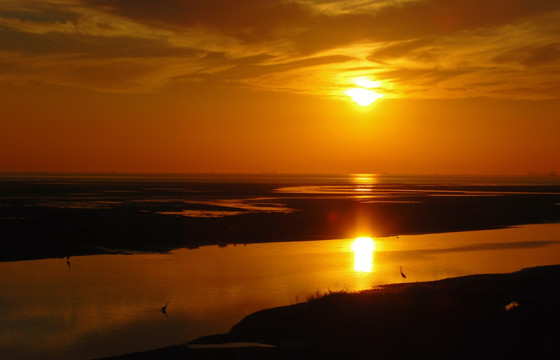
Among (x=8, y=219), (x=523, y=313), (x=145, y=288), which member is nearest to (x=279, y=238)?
(x=145, y=288)

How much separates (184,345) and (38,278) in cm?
1302

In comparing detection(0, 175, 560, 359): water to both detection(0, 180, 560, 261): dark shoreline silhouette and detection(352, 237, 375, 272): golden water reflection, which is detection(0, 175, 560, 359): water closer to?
detection(352, 237, 375, 272): golden water reflection

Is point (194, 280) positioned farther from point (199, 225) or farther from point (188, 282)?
point (199, 225)

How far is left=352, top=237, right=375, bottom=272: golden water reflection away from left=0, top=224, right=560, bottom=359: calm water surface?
11 centimetres

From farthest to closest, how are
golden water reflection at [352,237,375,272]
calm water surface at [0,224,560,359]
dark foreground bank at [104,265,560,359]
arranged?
golden water reflection at [352,237,375,272], calm water surface at [0,224,560,359], dark foreground bank at [104,265,560,359]

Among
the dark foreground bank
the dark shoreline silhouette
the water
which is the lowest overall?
the dark foreground bank

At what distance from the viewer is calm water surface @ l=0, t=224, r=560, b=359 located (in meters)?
17.0

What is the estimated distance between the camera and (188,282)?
25156 millimetres

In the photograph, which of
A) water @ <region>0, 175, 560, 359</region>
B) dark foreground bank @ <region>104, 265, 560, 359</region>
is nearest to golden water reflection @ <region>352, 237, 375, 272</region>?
water @ <region>0, 175, 560, 359</region>

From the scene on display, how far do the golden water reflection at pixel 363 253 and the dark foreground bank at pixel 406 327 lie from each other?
8.57m

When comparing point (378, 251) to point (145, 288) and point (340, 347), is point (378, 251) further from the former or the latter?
point (340, 347)

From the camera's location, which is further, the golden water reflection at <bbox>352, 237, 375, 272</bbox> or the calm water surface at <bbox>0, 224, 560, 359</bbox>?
the golden water reflection at <bbox>352, 237, 375, 272</bbox>

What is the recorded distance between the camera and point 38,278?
25.7m

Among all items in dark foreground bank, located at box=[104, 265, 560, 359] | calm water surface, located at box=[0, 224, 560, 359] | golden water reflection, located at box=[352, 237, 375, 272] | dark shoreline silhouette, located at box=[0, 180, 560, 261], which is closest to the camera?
dark foreground bank, located at box=[104, 265, 560, 359]
